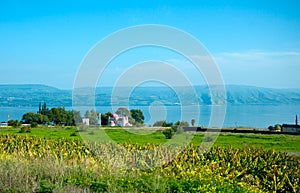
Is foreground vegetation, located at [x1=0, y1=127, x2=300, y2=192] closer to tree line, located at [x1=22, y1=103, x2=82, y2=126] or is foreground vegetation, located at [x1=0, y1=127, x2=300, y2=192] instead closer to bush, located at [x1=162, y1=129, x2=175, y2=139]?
bush, located at [x1=162, y1=129, x2=175, y2=139]

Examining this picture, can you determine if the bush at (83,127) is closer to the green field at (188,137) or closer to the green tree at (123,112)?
the green field at (188,137)

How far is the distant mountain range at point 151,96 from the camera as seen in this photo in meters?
13.4

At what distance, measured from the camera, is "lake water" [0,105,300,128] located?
547 inches

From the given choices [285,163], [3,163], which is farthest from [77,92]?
[285,163]

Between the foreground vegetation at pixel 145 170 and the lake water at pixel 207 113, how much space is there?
2.32m

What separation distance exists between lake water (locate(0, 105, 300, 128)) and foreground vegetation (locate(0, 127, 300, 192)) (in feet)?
7.61

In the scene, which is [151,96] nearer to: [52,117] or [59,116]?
[59,116]

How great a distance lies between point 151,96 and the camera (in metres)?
15.7

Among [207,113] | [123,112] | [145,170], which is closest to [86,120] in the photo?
[123,112]

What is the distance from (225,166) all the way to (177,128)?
7846 mm

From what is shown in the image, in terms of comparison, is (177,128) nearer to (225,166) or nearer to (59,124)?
(225,166)

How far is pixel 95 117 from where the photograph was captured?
17.9 m

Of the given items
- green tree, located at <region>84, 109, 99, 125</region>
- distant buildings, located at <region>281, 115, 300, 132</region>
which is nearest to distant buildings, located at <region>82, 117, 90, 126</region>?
green tree, located at <region>84, 109, 99, 125</region>

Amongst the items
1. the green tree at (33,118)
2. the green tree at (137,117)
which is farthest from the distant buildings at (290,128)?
the green tree at (33,118)
